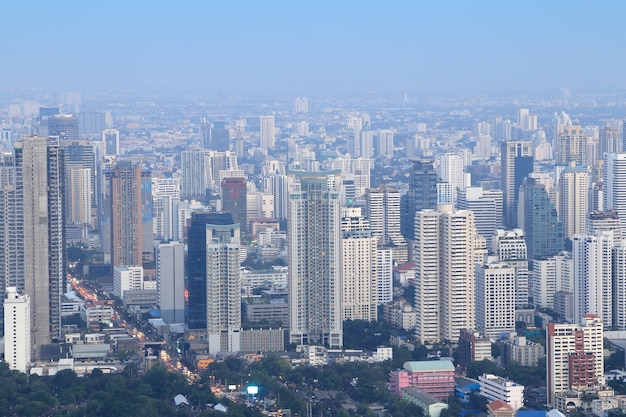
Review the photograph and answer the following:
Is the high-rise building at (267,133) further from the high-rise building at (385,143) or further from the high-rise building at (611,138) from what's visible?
the high-rise building at (611,138)

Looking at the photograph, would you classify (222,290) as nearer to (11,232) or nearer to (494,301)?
(11,232)

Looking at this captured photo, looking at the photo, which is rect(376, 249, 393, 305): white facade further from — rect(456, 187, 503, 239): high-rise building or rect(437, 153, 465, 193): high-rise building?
rect(437, 153, 465, 193): high-rise building

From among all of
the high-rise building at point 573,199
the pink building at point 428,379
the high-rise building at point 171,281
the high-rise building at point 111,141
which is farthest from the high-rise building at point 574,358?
the high-rise building at point 111,141

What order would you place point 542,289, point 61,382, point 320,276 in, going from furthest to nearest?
point 542,289 < point 320,276 < point 61,382

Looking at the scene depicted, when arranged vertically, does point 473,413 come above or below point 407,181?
below

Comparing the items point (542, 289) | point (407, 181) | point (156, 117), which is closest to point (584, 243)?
point (542, 289)

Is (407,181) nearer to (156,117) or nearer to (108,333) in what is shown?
(156,117)
